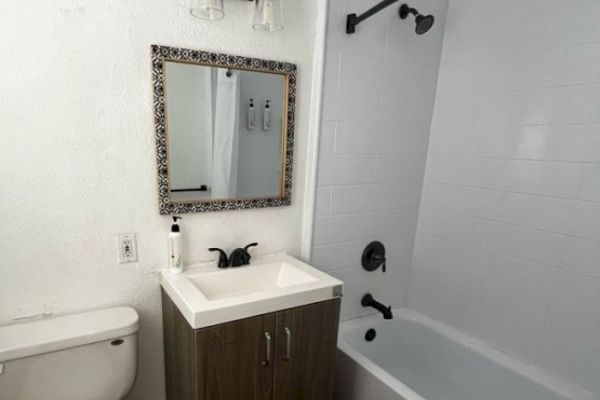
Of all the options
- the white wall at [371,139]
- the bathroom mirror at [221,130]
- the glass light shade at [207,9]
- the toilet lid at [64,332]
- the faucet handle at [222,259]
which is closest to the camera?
the toilet lid at [64,332]

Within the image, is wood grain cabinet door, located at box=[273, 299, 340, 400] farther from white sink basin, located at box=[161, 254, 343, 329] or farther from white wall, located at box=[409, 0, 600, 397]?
white wall, located at box=[409, 0, 600, 397]

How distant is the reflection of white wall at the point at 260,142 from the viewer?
4.71 feet

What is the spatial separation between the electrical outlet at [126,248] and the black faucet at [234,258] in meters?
0.29

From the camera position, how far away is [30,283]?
1.15 m

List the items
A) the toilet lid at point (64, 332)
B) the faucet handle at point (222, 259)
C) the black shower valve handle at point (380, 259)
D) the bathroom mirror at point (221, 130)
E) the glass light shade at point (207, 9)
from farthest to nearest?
the black shower valve handle at point (380, 259), the faucet handle at point (222, 259), the bathroom mirror at point (221, 130), the glass light shade at point (207, 9), the toilet lid at point (64, 332)

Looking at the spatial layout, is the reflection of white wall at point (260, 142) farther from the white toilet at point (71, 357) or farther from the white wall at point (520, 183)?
the white wall at point (520, 183)

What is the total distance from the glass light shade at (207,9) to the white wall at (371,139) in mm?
529

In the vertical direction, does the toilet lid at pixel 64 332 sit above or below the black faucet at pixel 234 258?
below

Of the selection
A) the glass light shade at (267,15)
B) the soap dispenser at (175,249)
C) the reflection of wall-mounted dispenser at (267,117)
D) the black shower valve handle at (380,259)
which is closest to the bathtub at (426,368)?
the black shower valve handle at (380,259)

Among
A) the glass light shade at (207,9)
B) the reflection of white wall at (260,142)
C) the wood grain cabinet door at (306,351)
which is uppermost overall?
the glass light shade at (207,9)

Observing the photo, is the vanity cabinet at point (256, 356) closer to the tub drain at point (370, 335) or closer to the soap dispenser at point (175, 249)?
the soap dispenser at point (175, 249)

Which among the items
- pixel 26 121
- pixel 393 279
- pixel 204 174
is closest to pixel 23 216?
pixel 26 121

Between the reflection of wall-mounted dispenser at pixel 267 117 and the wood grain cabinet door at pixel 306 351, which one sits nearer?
the wood grain cabinet door at pixel 306 351

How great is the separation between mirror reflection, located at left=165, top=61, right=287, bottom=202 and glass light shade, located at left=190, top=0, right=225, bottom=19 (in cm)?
18
